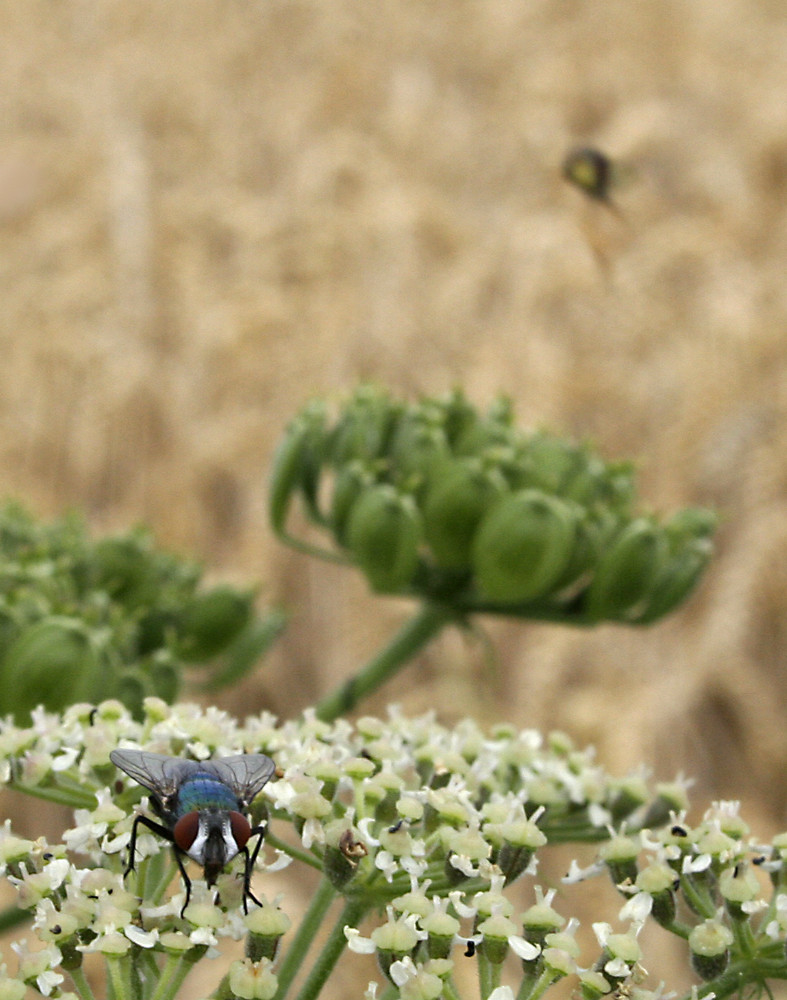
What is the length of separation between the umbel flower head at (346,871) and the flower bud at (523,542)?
0.49 metres

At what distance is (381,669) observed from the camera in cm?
173

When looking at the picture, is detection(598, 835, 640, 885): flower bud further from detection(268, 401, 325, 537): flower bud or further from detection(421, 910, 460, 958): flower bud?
detection(268, 401, 325, 537): flower bud

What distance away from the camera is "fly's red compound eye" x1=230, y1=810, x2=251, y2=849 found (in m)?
0.75

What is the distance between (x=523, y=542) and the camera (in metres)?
1.45

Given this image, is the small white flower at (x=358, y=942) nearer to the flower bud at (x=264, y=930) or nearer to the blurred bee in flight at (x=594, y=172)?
the flower bud at (x=264, y=930)

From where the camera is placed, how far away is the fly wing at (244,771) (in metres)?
0.79

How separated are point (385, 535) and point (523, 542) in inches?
6.4

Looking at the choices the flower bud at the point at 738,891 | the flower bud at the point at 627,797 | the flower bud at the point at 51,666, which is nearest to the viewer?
the flower bud at the point at 738,891

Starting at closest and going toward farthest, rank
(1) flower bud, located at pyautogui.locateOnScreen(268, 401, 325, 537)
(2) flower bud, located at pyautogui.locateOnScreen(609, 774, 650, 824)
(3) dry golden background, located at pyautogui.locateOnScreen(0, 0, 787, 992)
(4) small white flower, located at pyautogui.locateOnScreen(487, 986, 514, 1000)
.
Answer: (4) small white flower, located at pyautogui.locateOnScreen(487, 986, 514, 1000) → (2) flower bud, located at pyautogui.locateOnScreen(609, 774, 650, 824) → (1) flower bud, located at pyautogui.locateOnScreen(268, 401, 325, 537) → (3) dry golden background, located at pyautogui.locateOnScreen(0, 0, 787, 992)

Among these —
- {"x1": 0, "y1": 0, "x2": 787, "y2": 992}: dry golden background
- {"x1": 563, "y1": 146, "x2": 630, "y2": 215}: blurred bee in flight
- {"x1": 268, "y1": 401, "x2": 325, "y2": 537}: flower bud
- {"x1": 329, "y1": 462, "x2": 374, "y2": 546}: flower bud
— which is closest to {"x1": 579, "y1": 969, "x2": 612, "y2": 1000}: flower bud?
{"x1": 329, "y1": 462, "x2": 374, "y2": 546}: flower bud

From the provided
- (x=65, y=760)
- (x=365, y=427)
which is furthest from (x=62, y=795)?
(x=365, y=427)

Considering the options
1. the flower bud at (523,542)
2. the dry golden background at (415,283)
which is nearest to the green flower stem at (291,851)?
the flower bud at (523,542)

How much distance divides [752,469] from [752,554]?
220 mm

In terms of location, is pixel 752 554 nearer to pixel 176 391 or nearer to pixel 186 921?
pixel 176 391
